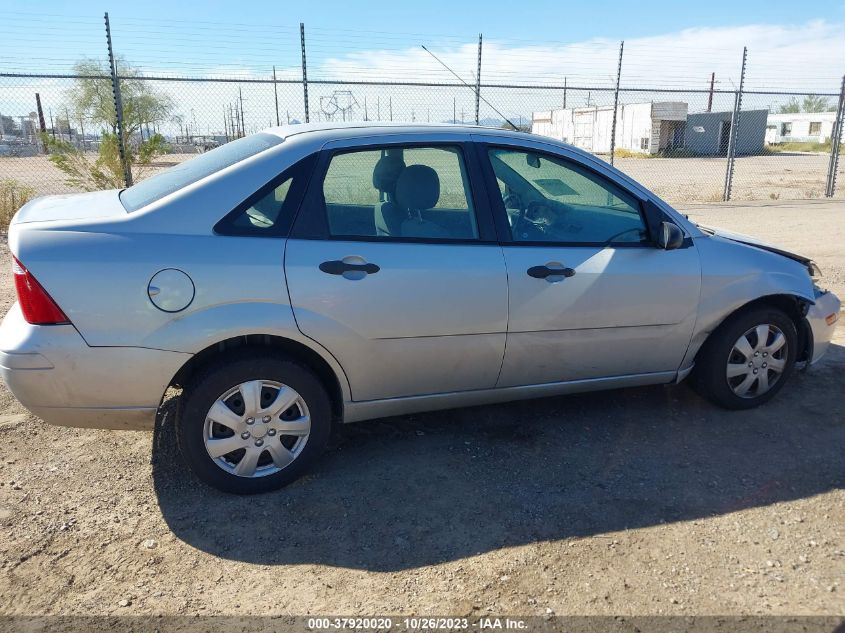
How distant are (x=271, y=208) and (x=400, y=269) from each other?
A: 26.5 inches

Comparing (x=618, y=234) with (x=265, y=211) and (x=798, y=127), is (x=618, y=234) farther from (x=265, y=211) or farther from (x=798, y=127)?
(x=798, y=127)

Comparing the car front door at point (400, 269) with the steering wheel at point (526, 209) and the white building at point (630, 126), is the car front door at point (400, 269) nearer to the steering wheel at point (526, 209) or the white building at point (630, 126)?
the steering wheel at point (526, 209)

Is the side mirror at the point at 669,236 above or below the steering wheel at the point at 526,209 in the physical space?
below

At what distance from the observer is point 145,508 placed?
3199mm

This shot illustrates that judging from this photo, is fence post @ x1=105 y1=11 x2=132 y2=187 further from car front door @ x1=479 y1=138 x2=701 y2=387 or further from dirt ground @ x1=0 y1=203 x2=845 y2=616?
car front door @ x1=479 y1=138 x2=701 y2=387

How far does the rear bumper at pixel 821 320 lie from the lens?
422 centimetres

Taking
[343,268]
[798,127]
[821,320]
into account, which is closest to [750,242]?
[821,320]

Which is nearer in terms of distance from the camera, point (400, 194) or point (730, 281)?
point (400, 194)

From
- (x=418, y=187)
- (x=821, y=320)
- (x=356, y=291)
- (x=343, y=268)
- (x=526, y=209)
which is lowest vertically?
(x=821, y=320)

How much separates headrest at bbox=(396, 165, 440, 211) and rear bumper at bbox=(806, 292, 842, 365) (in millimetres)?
2519

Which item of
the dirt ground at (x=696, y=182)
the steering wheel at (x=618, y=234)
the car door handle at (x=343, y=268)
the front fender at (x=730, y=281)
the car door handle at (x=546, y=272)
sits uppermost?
the steering wheel at (x=618, y=234)

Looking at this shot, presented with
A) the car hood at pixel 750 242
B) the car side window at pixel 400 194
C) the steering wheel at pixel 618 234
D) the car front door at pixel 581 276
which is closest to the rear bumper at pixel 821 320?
the car hood at pixel 750 242

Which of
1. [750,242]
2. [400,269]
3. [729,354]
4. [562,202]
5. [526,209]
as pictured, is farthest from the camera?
[750,242]

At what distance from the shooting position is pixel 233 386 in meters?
3.12
